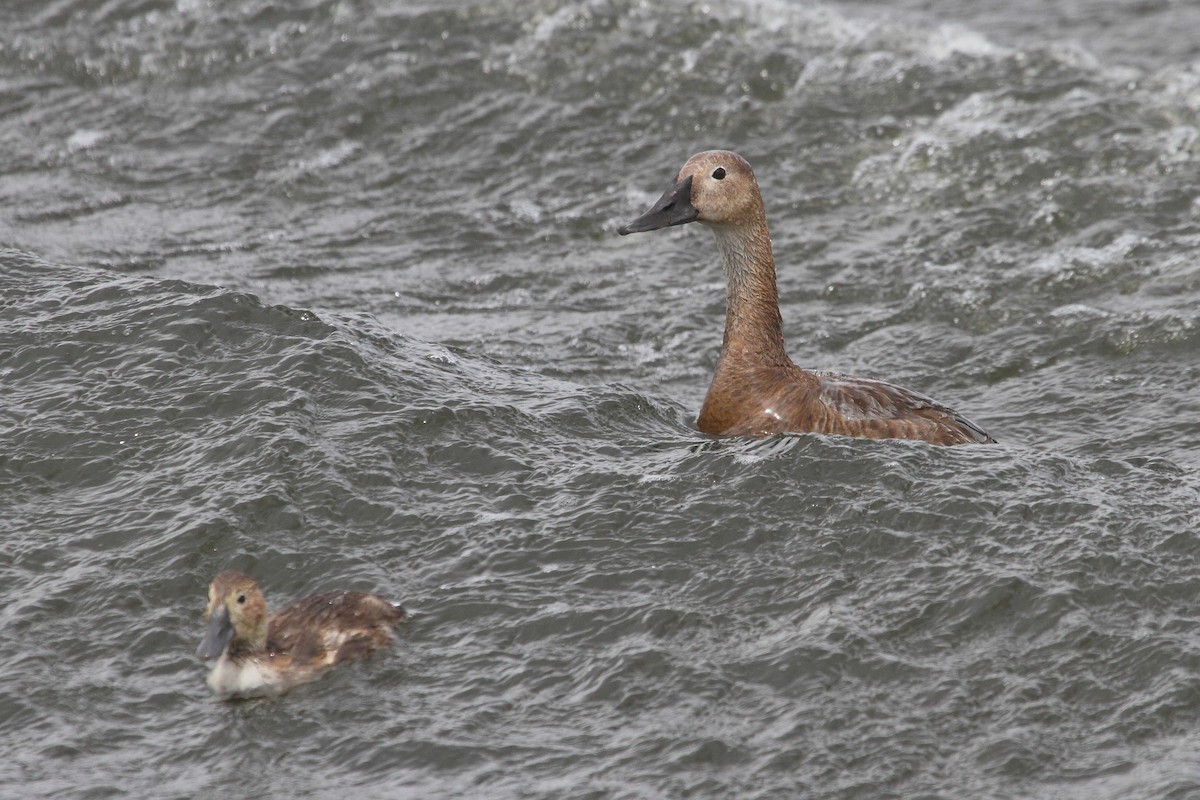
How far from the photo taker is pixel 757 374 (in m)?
7.90

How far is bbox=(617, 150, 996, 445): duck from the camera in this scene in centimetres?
749

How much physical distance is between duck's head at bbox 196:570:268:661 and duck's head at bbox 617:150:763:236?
321 cm

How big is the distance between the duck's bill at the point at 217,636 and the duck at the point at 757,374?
2.97 metres

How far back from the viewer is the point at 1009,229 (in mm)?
10859

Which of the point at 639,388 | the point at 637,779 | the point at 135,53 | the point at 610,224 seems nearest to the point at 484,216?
the point at 610,224

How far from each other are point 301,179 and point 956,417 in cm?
636

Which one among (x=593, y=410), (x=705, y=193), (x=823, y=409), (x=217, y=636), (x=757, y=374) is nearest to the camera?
(x=217, y=636)

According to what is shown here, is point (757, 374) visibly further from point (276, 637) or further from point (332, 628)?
point (276, 637)

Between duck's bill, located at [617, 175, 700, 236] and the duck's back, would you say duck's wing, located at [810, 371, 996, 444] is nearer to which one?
the duck's back

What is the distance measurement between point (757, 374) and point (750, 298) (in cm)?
48

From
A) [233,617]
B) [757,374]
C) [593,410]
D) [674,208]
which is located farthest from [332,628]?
[674,208]

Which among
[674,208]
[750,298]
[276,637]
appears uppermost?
[674,208]

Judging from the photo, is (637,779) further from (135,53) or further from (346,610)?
(135,53)

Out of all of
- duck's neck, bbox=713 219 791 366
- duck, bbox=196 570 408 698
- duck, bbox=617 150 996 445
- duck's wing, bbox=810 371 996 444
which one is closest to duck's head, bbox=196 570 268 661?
duck, bbox=196 570 408 698
